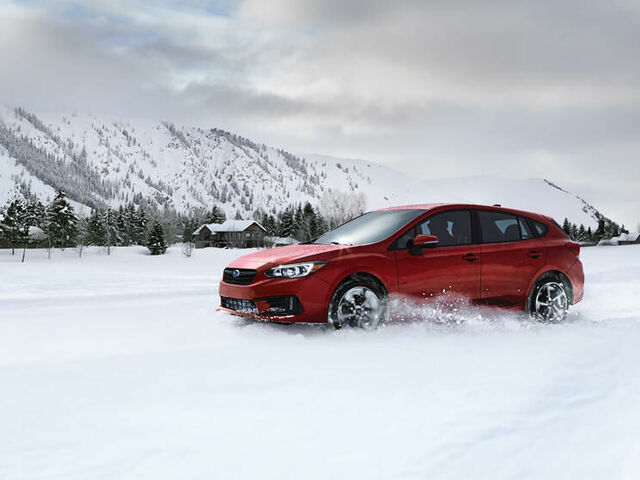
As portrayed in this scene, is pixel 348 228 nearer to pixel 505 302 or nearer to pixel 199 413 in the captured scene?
pixel 505 302

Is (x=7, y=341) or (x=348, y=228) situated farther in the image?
(x=348, y=228)

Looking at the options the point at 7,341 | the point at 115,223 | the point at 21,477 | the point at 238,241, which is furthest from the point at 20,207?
the point at 21,477

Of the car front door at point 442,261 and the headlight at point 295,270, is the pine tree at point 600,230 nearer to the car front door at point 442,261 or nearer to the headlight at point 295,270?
the car front door at point 442,261

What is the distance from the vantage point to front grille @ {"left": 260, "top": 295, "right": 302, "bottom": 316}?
19.2 ft

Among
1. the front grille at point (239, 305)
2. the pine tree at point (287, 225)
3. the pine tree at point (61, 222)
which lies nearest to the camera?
the front grille at point (239, 305)

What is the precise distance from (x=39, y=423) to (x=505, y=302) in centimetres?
563

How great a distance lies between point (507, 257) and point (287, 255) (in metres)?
3.03

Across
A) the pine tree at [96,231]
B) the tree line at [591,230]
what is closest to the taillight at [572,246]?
the pine tree at [96,231]

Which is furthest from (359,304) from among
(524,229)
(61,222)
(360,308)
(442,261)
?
(61,222)

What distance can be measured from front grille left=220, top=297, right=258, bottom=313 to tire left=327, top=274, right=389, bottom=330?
0.91m

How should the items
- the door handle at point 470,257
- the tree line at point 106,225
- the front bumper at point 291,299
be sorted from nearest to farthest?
the front bumper at point 291,299 → the door handle at point 470,257 → the tree line at point 106,225

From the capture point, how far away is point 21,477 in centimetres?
244

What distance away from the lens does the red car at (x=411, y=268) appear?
5922 mm

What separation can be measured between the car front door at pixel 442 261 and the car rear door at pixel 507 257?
0.18 meters
